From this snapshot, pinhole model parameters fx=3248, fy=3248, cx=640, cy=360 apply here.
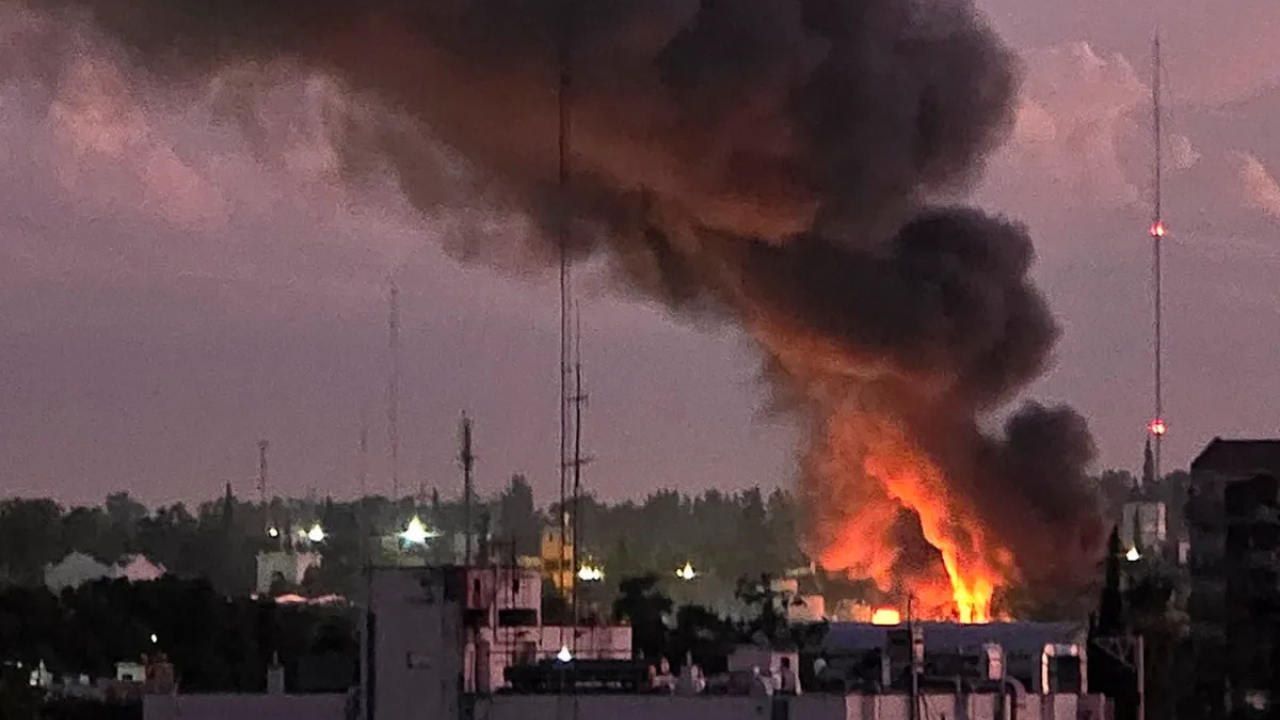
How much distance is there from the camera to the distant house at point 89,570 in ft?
260

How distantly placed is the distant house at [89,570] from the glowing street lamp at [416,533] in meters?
25.0

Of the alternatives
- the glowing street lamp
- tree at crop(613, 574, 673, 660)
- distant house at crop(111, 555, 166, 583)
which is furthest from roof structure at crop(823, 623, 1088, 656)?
distant house at crop(111, 555, 166, 583)

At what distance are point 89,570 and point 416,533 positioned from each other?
110ft

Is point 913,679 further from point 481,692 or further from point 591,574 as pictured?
point 591,574

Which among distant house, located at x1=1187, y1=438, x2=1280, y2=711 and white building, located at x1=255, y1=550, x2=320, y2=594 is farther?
white building, located at x1=255, y1=550, x2=320, y2=594

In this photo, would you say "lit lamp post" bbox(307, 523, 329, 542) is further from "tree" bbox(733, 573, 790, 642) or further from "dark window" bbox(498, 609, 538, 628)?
"dark window" bbox(498, 609, 538, 628)

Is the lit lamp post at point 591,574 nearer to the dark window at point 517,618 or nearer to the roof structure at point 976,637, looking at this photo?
the roof structure at point 976,637

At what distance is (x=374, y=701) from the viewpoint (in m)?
26.1

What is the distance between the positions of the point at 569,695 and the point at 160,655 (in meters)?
27.8

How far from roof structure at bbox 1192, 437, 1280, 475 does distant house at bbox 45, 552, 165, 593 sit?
37.1m

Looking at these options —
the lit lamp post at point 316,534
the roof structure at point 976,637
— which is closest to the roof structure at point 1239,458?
the roof structure at point 976,637

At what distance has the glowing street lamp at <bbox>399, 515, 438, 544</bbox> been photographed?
49562 millimetres

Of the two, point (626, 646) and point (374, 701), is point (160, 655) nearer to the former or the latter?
point (626, 646)

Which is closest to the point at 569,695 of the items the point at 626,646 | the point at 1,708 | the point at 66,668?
the point at 626,646
